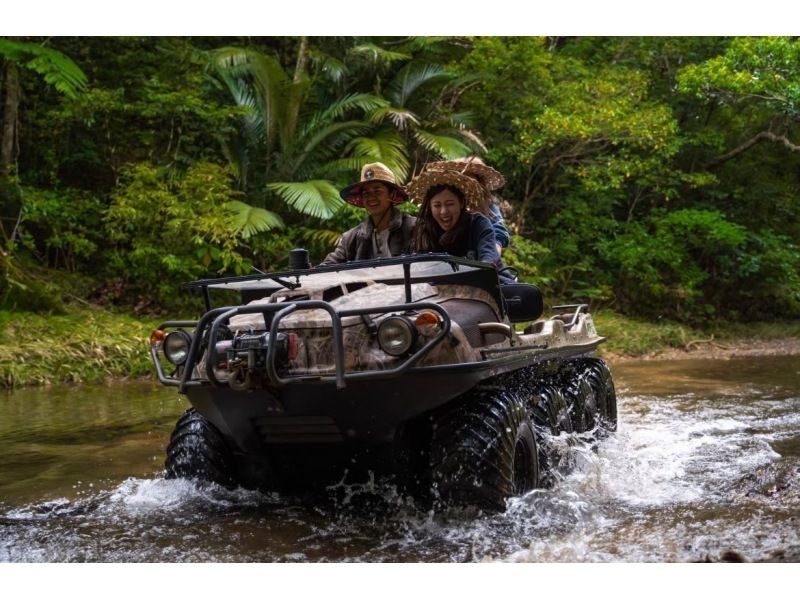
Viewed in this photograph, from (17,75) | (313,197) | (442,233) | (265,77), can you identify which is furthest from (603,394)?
(17,75)

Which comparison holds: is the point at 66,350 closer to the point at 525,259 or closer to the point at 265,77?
the point at 265,77

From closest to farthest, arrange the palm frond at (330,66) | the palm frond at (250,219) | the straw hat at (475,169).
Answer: the straw hat at (475,169) → the palm frond at (250,219) → the palm frond at (330,66)

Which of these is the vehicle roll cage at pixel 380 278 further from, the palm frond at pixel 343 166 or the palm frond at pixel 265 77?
the palm frond at pixel 265 77

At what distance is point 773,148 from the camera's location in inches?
708

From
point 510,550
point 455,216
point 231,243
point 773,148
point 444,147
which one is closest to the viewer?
point 510,550

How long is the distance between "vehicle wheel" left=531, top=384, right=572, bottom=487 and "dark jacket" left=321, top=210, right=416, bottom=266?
1.30 meters

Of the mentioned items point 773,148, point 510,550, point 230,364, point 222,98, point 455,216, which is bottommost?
point 510,550

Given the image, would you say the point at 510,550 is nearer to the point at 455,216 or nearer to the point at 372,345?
the point at 372,345

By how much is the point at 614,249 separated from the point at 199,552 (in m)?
13.7

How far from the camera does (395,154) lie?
553 inches

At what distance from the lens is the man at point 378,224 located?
6.19m

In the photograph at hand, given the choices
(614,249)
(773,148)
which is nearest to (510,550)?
(614,249)

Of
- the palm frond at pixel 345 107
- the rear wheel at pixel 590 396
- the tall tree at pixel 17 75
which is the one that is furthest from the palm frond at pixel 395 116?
the rear wheel at pixel 590 396

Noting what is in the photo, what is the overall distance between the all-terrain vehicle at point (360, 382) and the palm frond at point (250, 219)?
7.76 metres
